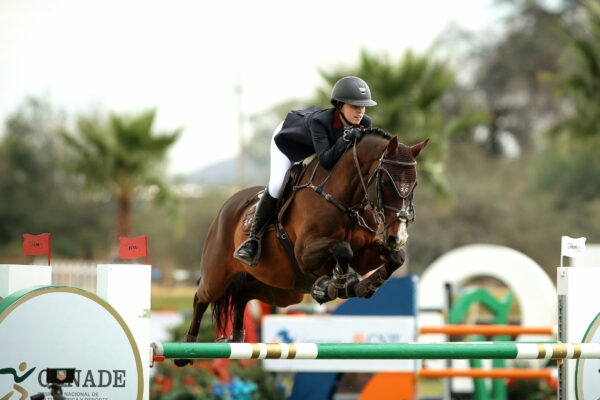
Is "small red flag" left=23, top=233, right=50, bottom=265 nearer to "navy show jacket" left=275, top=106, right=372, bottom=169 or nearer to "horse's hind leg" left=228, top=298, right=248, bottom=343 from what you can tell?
"navy show jacket" left=275, top=106, right=372, bottom=169

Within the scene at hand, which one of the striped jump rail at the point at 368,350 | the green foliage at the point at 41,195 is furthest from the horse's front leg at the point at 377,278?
the green foliage at the point at 41,195

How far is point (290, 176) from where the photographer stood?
4.88 m

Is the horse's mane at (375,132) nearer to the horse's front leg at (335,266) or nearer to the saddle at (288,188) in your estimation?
the saddle at (288,188)

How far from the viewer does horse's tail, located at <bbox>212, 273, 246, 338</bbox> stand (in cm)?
545

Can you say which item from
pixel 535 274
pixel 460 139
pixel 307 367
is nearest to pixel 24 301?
pixel 307 367

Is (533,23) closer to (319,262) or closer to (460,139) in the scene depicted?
(460,139)

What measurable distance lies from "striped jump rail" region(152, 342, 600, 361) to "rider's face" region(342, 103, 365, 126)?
144cm

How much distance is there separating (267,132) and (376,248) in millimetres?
52718

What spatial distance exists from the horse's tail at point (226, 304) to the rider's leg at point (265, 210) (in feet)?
2.10

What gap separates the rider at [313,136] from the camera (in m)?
4.54

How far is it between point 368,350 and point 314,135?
4.61 feet

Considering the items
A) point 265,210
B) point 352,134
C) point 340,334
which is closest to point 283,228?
point 265,210

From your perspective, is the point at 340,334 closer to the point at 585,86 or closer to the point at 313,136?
the point at 313,136

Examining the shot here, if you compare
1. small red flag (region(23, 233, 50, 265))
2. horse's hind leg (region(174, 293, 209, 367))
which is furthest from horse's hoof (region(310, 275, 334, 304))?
small red flag (region(23, 233, 50, 265))
